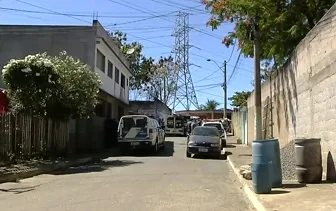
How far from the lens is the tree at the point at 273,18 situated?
1805cm

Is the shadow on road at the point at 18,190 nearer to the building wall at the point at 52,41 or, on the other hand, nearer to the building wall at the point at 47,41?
the building wall at the point at 52,41

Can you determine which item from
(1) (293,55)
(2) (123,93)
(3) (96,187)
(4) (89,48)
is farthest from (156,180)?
(2) (123,93)

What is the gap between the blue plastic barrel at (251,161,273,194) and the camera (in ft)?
33.4

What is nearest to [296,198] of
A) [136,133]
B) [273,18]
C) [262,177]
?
[262,177]

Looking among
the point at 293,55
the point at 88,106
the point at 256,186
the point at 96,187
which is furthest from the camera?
the point at 88,106

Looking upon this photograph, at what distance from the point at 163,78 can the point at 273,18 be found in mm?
59723

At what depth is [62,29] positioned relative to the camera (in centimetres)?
2839

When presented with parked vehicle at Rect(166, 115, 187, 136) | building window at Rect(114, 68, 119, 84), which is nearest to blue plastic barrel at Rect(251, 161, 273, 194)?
building window at Rect(114, 68, 119, 84)

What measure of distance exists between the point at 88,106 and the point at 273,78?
8440 millimetres

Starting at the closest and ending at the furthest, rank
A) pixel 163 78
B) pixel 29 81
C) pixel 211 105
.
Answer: pixel 29 81 → pixel 163 78 → pixel 211 105

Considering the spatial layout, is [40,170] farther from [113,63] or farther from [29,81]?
[113,63]

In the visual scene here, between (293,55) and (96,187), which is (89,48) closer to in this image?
(293,55)

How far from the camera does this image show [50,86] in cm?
1994

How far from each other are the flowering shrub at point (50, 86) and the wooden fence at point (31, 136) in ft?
2.46
